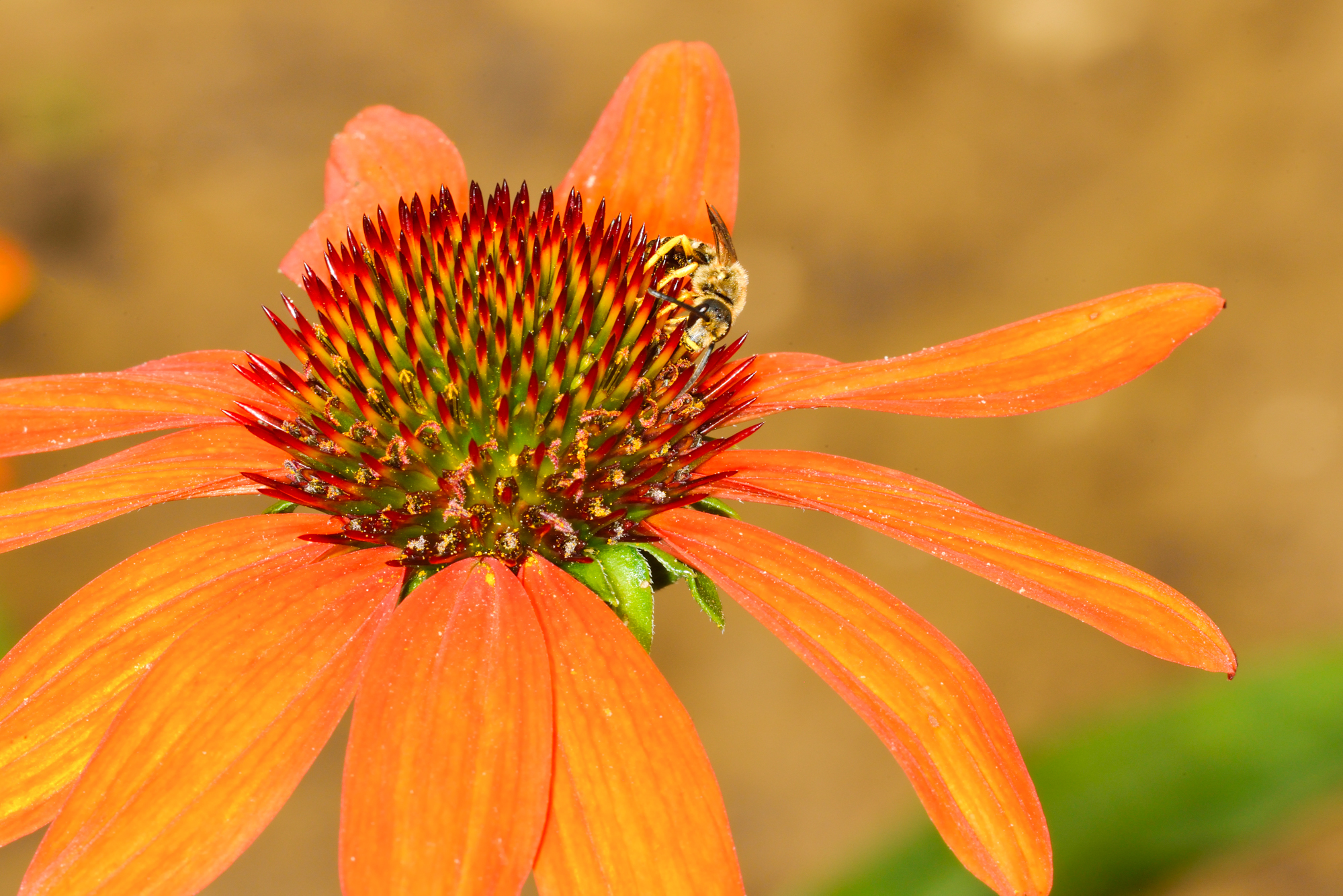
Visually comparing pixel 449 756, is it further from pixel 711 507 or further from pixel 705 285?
pixel 705 285

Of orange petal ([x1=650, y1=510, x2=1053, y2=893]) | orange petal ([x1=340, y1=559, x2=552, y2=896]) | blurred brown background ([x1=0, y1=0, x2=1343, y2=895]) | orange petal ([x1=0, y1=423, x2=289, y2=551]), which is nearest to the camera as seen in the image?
orange petal ([x1=340, y1=559, x2=552, y2=896])

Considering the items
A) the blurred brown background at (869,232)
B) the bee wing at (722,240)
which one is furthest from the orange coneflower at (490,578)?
the blurred brown background at (869,232)

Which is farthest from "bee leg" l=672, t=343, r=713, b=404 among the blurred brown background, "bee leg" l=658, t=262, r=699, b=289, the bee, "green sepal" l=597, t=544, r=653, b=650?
the blurred brown background

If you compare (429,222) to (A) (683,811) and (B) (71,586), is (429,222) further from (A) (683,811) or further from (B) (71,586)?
(B) (71,586)

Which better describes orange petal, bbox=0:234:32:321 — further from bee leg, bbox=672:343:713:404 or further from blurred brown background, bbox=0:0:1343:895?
bee leg, bbox=672:343:713:404

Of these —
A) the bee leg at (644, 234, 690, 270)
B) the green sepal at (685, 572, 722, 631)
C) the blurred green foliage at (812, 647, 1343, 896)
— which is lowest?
the blurred green foliage at (812, 647, 1343, 896)

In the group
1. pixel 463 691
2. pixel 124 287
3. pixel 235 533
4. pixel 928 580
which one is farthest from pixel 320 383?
pixel 124 287

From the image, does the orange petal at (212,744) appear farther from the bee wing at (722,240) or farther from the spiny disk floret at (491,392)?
the bee wing at (722,240)
